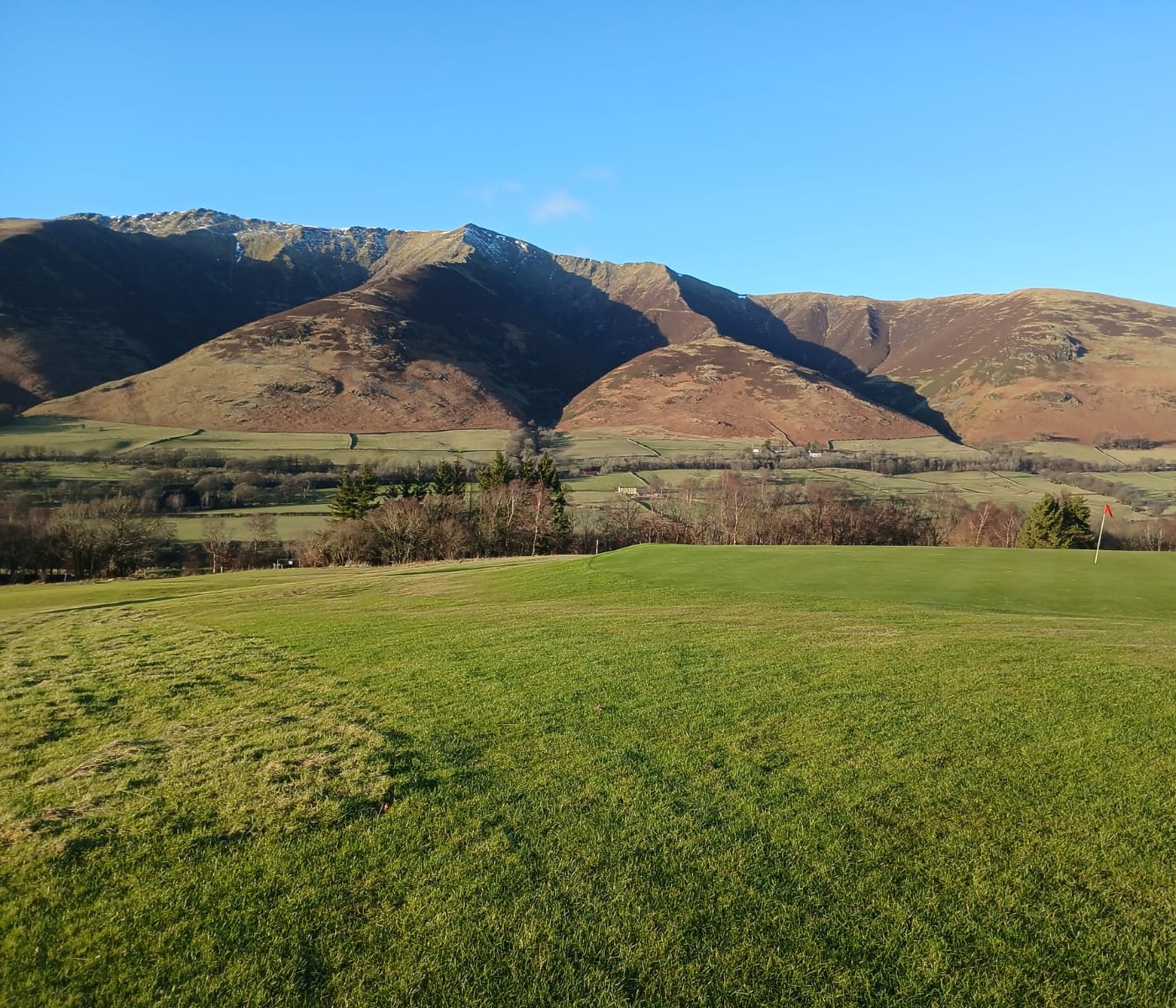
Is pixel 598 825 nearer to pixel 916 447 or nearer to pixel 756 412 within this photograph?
pixel 916 447

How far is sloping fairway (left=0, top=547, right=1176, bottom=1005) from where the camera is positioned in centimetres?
476

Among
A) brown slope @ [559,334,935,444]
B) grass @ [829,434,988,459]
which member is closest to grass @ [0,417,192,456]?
brown slope @ [559,334,935,444]

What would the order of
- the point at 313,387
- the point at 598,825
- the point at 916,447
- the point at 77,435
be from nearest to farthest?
the point at 598,825 → the point at 77,435 → the point at 916,447 → the point at 313,387

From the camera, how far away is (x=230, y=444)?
4665 inches

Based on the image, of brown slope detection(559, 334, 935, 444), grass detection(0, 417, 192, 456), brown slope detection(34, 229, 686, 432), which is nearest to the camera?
grass detection(0, 417, 192, 456)

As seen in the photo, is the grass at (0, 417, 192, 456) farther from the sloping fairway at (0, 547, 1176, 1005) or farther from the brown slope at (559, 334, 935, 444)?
the sloping fairway at (0, 547, 1176, 1005)

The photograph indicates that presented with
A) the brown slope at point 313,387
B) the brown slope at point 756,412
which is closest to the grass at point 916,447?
the brown slope at point 756,412

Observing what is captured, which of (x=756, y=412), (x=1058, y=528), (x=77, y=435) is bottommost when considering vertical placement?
(x=1058, y=528)

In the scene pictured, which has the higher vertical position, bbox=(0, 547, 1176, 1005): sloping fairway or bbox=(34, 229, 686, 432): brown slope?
bbox=(34, 229, 686, 432): brown slope

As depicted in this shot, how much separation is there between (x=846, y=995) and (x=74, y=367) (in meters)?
218

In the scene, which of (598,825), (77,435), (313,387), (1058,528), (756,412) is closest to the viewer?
(598,825)

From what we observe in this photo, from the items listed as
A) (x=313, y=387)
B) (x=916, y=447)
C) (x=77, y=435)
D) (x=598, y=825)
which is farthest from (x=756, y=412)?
(x=598, y=825)

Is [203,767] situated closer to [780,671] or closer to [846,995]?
[846,995]

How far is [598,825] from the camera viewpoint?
670 cm
